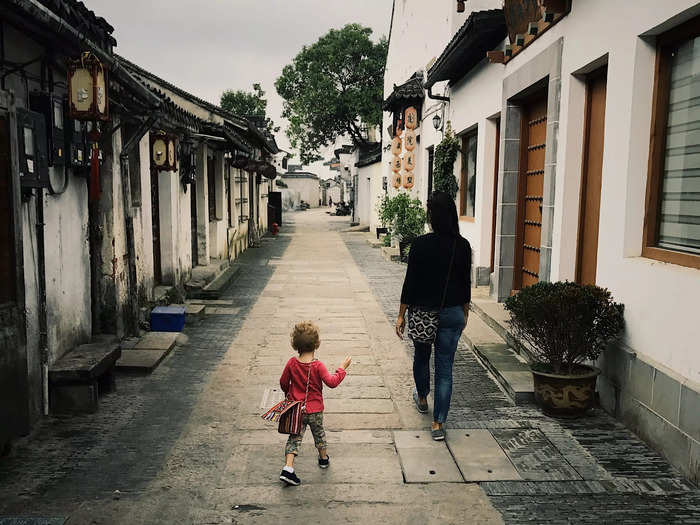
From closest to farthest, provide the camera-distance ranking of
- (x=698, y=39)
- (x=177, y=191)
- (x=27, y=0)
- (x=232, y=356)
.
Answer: (x=27, y=0) → (x=698, y=39) → (x=232, y=356) → (x=177, y=191)

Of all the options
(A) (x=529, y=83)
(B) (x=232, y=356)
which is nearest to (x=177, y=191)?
(B) (x=232, y=356)

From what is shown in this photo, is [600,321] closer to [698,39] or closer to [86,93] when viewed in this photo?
[698,39]

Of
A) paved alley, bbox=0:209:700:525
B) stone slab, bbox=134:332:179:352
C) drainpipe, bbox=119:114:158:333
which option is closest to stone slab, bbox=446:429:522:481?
paved alley, bbox=0:209:700:525

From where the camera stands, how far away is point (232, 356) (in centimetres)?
723

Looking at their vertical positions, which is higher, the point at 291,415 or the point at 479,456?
the point at 291,415

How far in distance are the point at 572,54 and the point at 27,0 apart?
486 centimetres

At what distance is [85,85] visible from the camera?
4.86 m

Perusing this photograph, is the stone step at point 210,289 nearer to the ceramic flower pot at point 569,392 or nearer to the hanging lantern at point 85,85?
the hanging lantern at point 85,85

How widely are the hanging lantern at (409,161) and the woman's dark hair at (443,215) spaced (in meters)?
12.1

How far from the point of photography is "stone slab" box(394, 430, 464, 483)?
412cm

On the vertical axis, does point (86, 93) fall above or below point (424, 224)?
above

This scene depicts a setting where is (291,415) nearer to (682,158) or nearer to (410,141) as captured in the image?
(682,158)

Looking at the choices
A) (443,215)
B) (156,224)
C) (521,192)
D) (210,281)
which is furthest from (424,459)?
(210,281)

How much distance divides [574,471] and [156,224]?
7.62 m
